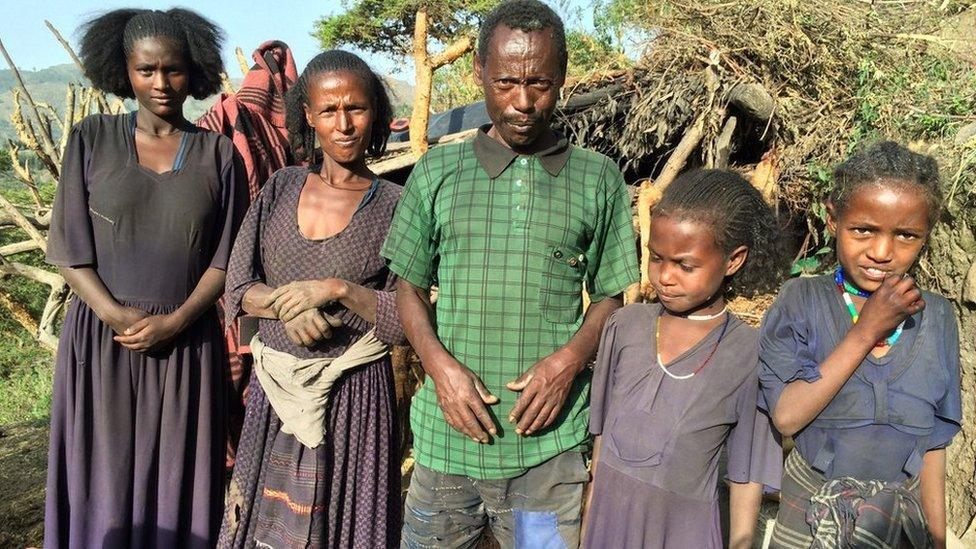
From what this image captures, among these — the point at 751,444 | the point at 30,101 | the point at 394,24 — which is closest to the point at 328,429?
the point at 751,444

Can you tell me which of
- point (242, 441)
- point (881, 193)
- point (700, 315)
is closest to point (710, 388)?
point (700, 315)

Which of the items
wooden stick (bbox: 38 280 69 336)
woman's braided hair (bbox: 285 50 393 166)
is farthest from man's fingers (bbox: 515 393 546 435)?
wooden stick (bbox: 38 280 69 336)

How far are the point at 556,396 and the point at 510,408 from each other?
0.43 feet

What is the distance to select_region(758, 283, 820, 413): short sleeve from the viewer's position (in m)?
1.57

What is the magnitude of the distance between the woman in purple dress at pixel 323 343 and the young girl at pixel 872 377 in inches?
41.6

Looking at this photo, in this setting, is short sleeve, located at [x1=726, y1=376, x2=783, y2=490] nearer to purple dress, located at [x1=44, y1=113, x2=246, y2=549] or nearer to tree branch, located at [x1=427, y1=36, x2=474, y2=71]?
purple dress, located at [x1=44, y1=113, x2=246, y2=549]

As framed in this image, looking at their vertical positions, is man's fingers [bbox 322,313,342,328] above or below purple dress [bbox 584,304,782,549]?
above

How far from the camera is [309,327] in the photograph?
184 centimetres

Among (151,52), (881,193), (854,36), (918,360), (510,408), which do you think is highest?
(854,36)

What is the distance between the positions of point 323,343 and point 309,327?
0.46 feet

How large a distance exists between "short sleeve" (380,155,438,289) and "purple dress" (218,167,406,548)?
19 cm

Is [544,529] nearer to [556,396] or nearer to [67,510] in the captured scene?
[556,396]

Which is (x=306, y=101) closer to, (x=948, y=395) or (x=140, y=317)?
(x=140, y=317)

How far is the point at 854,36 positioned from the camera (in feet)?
16.7
